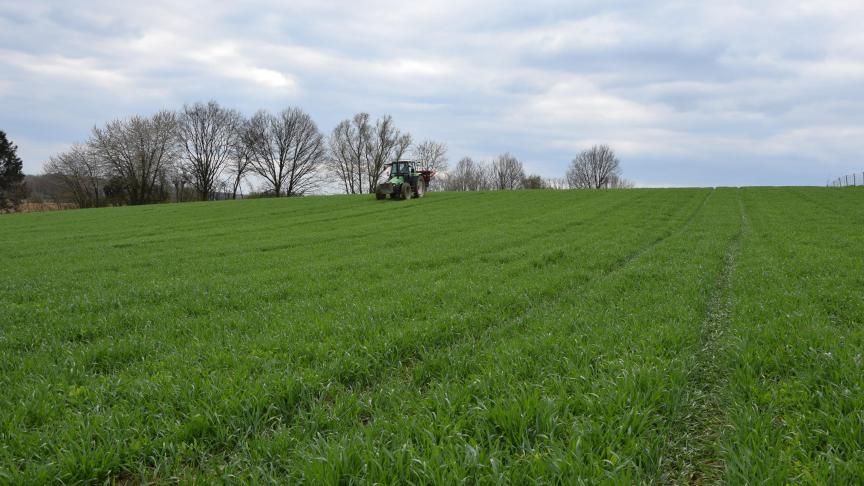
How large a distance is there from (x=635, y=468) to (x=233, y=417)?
3.07 m

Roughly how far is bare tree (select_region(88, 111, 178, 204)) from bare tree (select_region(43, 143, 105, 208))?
2307 millimetres

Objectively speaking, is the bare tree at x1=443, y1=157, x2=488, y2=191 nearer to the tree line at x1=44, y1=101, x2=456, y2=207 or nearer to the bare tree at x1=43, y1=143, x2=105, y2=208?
the tree line at x1=44, y1=101, x2=456, y2=207

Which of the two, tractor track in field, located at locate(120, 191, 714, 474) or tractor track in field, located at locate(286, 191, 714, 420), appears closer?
tractor track in field, located at locate(120, 191, 714, 474)

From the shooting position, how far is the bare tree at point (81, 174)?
6384cm

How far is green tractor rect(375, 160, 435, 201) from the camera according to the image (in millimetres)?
40250

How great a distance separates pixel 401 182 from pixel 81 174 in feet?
184

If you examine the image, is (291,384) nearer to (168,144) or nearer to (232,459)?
(232,459)

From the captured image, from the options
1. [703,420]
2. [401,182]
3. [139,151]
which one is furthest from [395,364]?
[139,151]

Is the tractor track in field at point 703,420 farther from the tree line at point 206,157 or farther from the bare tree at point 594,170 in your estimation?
the bare tree at point 594,170

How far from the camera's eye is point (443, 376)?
14.7ft

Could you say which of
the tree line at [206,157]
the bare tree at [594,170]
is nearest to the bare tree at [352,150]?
the tree line at [206,157]

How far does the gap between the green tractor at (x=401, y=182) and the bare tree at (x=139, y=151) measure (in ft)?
145

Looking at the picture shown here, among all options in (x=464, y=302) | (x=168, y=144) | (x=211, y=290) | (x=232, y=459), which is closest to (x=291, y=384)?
(x=232, y=459)

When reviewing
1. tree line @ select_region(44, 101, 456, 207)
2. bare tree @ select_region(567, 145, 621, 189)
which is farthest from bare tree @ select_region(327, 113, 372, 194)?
bare tree @ select_region(567, 145, 621, 189)
